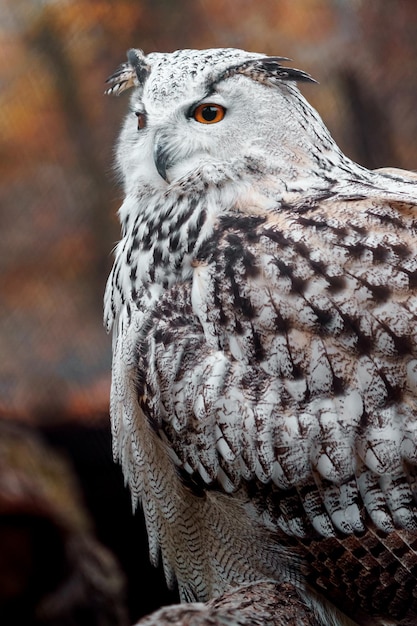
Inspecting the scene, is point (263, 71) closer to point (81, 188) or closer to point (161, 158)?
point (161, 158)

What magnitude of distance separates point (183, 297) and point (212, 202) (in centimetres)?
26

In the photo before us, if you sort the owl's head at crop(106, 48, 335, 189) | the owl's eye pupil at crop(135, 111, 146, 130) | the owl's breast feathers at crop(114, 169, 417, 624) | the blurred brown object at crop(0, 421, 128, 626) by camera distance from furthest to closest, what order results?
the blurred brown object at crop(0, 421, 128, 626) → the owl's eye pupil at crop(135, 111, 146, 130) → the owl's head at crop(106, 48, 335, 189) → the owl's breast feathers at crop(114, 169, 417, 624)

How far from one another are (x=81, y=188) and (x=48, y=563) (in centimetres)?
240

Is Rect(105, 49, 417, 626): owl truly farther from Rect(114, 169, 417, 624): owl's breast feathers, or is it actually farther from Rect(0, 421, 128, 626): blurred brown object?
Rect(0, 421, 128, 626): blurred brown object

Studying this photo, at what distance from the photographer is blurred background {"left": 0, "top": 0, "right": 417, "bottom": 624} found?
3.86 m

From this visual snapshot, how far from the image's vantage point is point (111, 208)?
5070mm

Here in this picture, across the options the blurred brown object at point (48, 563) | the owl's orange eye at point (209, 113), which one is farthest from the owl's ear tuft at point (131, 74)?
the blurred brown object at point (48, 563)

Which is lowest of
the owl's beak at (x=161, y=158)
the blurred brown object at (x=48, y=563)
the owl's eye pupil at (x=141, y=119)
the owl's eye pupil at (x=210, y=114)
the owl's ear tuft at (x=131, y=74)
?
the blurred brown object at (x=48, y=563)

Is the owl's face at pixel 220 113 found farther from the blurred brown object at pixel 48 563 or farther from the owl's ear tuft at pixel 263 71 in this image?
the blurred brown object at pixel 48 563

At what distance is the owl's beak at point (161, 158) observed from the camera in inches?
76.9

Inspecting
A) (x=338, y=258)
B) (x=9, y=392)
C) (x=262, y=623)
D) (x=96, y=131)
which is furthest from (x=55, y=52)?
(x=262, y=623)

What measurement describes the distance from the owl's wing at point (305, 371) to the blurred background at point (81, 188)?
2.19m

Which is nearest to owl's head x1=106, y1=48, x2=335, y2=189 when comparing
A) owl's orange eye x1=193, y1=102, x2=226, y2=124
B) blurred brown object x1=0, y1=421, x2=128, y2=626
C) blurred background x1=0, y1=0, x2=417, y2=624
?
owl's orange eye x1=193, y1=102, x2=226, y2=124

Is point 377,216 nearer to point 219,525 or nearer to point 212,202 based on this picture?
point 212,202
